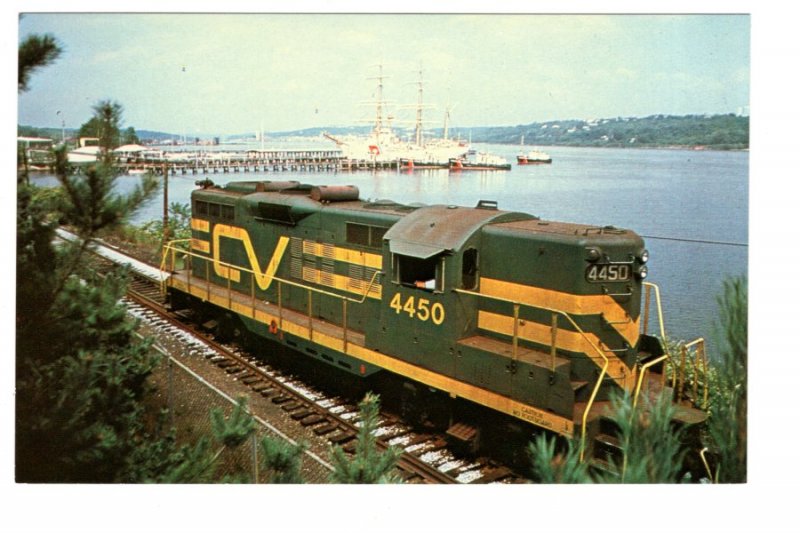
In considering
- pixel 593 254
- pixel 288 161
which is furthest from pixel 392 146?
pixel 593 254

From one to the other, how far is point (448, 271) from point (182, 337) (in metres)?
6.23

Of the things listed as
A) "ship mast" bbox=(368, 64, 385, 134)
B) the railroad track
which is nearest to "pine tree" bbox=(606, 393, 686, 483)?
the railroad track

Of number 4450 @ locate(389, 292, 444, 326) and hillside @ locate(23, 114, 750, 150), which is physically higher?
hillside @ locate(23, 114, 750, 150)

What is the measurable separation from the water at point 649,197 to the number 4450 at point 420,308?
12.1 ft

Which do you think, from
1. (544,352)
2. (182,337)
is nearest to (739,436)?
(544,352)

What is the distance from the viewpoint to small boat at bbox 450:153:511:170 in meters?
21.3

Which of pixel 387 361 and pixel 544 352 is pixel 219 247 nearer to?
pixel 387 361

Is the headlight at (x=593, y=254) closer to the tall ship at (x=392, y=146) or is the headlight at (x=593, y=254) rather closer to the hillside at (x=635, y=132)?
the hillside at (x=635, y=132)

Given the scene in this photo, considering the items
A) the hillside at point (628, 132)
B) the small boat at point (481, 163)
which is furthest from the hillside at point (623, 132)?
the small boat at point (481, 163)

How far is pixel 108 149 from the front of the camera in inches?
159

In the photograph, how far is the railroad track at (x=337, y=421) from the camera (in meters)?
6.86

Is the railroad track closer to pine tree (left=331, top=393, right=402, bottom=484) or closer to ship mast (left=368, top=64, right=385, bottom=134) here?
pine tree (left=331, top=393, right=402, bottom=484)

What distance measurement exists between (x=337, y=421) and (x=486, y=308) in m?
2.40

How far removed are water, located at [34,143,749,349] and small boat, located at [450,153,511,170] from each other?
2.35 feet
